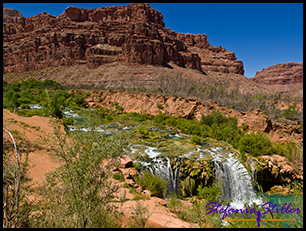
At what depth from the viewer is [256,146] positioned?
34.8 feet

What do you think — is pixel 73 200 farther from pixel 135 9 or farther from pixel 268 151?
pixel 135 9

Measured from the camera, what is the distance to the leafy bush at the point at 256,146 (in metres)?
10.3

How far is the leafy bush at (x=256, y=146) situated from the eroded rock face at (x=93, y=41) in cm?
5392

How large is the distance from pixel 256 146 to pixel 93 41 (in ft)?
242

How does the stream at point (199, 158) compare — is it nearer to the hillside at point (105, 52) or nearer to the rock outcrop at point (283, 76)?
the hillside at point (105, 52)

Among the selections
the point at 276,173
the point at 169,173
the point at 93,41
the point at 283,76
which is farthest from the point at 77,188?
the point at 283,76

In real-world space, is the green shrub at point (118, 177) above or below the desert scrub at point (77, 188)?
below

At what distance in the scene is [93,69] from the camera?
62.0 m

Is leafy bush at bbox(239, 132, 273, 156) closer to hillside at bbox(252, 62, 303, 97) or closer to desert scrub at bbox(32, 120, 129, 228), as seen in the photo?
desert scrub at bbox(32, 120, 129, 228)

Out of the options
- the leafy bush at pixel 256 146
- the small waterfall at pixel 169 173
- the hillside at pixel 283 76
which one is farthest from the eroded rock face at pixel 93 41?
the small waterfall at pixel 169 173

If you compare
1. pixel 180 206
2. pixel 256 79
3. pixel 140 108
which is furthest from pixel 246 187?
pixel 256 79

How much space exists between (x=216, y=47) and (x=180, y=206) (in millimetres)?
115651

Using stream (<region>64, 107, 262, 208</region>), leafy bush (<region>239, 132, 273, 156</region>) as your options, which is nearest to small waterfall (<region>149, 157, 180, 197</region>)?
stream (<region>64, 107, 262, 208</region>)

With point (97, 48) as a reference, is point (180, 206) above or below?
below
